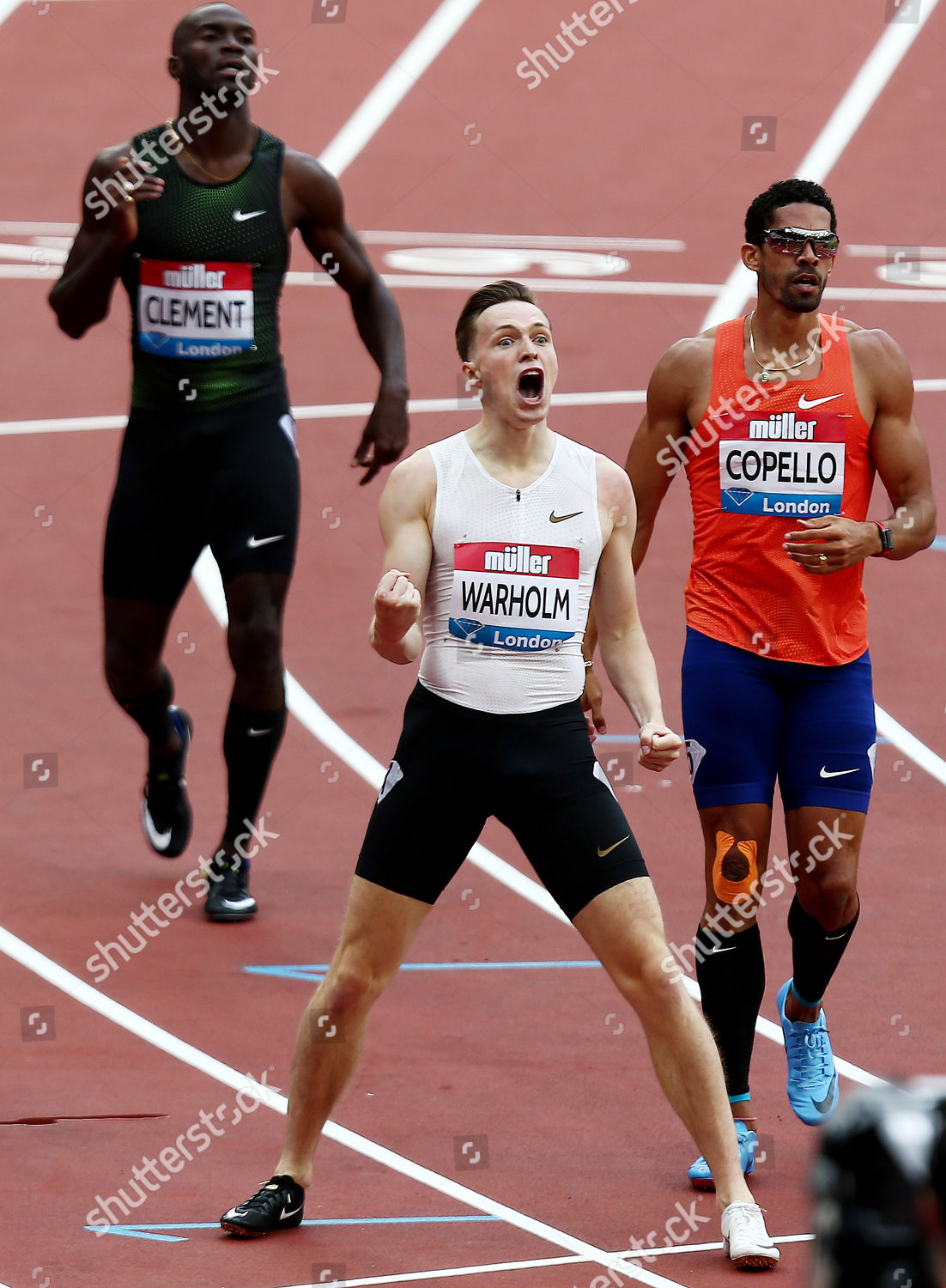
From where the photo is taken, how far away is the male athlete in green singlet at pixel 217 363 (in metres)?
7.68

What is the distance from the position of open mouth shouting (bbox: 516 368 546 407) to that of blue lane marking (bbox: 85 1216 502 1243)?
217cm

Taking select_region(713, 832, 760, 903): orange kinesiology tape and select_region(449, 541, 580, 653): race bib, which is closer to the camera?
select_region(449, 541, 580, 653): race bib

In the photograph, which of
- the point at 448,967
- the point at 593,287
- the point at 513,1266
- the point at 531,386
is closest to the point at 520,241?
the point at 593,287

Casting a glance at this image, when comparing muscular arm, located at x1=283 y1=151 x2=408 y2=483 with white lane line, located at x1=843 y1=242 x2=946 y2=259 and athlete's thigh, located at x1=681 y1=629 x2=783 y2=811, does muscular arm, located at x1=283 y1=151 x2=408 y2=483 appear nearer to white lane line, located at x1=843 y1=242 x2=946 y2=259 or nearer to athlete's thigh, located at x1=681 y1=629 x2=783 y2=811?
athlete's thigh, located at x1=681 y1=629 x2=783 y2=811

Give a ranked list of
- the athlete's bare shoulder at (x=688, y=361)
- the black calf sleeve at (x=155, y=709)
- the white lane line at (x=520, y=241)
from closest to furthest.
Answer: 1. the athlete's bare shoulder at (x=688, y=361)
2. the black calf sleeve at (x=155, y=709)
3. the white lane line at (x=520, y=241)

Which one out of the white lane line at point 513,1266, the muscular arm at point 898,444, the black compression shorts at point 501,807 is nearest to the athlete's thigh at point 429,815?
the black compression shorts at point 501,807

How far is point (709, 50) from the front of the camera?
58.2 feet

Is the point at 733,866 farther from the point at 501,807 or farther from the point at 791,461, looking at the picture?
the point at 791,461

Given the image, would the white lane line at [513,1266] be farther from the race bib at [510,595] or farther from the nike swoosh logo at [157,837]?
the nike swoosh logo at [157,837]

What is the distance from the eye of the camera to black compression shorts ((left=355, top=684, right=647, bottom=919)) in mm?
5137

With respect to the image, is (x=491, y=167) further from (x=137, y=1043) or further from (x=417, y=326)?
(x=137, y=1043)

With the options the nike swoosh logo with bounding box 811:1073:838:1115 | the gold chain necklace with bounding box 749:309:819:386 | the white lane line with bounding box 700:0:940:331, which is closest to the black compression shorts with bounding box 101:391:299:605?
the gold chain necklace with bounding box 749:309:819:386

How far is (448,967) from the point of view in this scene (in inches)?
303

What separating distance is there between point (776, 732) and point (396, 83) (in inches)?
507
